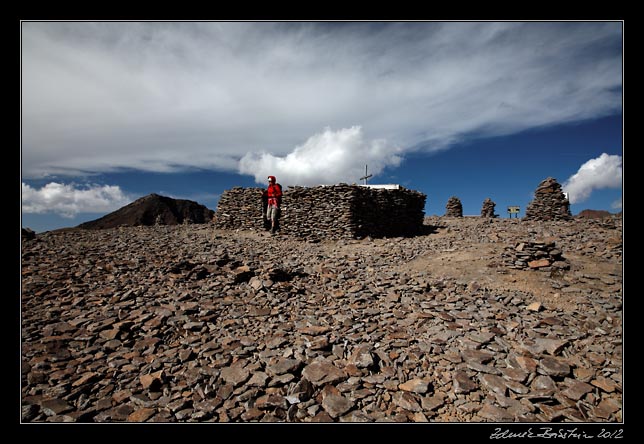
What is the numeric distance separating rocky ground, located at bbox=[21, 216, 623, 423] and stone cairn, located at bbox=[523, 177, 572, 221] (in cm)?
1538

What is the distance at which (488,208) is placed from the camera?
124 feet

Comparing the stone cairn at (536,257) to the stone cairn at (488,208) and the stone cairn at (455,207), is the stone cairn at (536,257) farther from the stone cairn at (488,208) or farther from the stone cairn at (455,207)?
the stone cairn at (488,208)

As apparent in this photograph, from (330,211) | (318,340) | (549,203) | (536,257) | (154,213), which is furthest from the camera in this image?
(154,213)

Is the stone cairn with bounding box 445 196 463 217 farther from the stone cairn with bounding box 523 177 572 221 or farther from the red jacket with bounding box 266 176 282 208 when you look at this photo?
the red jacket with bounding box 266 176 282 208

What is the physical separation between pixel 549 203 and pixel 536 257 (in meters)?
18.7

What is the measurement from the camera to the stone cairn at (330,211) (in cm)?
1634

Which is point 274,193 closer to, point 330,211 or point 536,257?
point 330,211

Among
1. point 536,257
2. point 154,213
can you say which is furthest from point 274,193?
point 154,213

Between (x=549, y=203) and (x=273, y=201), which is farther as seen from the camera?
(x=549, y=203)

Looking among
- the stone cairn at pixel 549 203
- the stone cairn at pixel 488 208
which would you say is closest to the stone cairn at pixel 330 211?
the stone cairn at pixel 549 203

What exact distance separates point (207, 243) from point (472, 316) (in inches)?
472

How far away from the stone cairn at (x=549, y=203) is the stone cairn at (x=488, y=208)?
1383cm

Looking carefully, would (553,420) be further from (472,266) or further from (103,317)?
(103,317)

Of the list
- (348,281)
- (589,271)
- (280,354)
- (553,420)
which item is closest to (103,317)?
(280,354)
